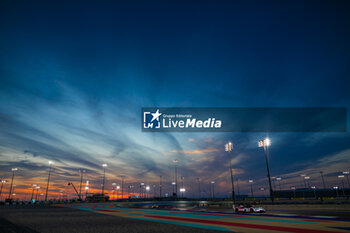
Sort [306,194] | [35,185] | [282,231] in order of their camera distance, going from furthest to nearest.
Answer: [306,194] < [35,185] < [282,231]

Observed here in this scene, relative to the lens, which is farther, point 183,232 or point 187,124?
point 187,124

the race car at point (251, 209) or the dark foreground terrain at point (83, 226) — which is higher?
the dark foreground terrain at point (83, 226)

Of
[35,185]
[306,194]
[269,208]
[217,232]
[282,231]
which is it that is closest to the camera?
[217,232]

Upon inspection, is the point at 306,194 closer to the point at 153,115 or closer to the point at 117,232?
the point at 153,115

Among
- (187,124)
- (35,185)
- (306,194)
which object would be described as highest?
(187,124)

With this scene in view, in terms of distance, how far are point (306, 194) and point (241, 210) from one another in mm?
209204

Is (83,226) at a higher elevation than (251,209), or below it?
higher

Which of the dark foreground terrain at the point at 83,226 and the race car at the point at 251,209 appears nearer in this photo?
the dark foreground terrain at the point at 83,226

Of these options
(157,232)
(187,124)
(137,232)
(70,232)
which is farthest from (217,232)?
(187,124)

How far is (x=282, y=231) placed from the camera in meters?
10.6

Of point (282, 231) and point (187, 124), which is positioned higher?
point (187, 124)

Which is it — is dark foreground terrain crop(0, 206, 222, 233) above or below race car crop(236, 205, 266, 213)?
above

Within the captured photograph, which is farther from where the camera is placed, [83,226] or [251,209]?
[251,209]

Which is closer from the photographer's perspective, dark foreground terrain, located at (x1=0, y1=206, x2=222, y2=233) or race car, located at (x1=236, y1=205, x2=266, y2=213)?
dark foreground terrain, located at (x1=0, y1=206, x2=222, y2=233)
